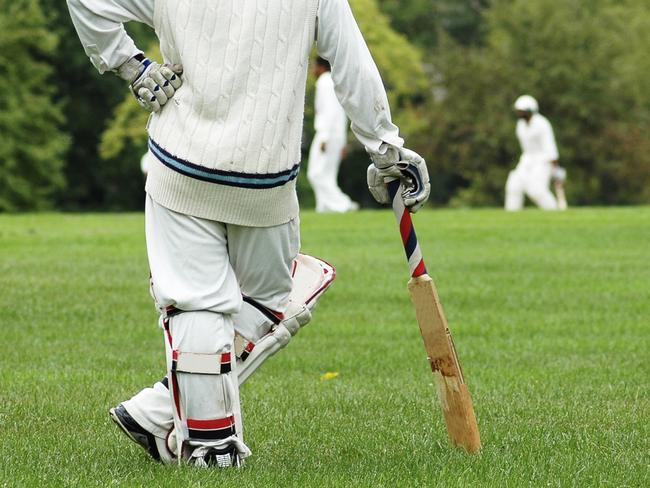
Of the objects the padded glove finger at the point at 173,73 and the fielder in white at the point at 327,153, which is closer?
the padded glove finger at the point at 173,73

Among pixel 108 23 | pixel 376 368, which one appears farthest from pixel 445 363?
pixel 376 368

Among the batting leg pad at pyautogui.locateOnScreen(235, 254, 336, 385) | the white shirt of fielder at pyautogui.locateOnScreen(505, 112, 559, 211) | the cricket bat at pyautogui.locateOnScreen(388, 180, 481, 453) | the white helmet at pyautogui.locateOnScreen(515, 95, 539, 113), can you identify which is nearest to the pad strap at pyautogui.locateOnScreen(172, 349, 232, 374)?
the batting leg pad at pyautogui.locateOnScreen(235, 254, 336, 385)

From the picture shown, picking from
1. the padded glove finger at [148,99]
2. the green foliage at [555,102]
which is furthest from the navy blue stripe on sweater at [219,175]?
the green foliage at [555,102]

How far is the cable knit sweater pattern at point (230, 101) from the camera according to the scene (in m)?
5.11

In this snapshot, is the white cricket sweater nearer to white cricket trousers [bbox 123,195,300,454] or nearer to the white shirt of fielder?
white cricket trousers [bbox 123,195,300,454]

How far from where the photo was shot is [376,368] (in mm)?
8539

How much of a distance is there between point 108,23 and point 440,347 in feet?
5.56

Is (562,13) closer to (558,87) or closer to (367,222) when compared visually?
(558,87)

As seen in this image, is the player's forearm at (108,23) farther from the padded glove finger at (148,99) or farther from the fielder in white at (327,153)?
the fielder in white at (327,153)

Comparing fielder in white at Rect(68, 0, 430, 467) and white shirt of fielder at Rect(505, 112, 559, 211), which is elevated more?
fielder in white at Rect(68, 0, 430, 467)

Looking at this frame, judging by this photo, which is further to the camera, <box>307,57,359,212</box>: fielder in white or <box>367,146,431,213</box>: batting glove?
<box>307,57,359,212</box>: fielder in white

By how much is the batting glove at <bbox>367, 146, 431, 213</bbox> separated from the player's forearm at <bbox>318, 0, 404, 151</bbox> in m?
0.05

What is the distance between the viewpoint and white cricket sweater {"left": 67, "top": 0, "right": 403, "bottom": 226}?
16.8ft

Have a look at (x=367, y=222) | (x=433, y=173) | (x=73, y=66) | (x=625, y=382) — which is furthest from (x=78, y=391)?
(x=433, y=173)
